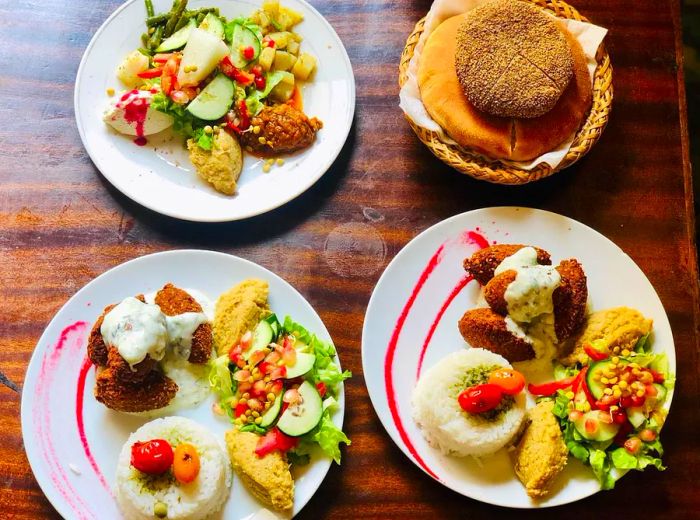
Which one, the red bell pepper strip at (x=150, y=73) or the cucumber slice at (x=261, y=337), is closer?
the cucumber slice at (x=261, y=337)

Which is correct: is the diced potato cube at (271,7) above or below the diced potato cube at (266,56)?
above

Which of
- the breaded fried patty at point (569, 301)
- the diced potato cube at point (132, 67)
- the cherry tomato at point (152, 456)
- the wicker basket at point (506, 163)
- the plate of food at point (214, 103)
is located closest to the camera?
the cherry tomato at point (152, 456)

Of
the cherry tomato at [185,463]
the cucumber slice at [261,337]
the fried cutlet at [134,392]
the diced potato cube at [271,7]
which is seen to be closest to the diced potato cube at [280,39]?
the diced potato cube at [271,7]

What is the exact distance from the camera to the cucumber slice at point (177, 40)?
3.60 meters

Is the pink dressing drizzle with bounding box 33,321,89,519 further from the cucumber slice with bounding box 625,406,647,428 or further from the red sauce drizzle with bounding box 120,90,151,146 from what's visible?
the cucumber slice with bounding box 625,406,647,428

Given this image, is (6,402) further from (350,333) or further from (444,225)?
(444,225)

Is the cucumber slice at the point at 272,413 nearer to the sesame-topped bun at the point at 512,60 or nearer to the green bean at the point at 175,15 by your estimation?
the sesame-topped bun at the point at 512,60

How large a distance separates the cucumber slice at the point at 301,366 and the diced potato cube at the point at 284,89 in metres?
1.35

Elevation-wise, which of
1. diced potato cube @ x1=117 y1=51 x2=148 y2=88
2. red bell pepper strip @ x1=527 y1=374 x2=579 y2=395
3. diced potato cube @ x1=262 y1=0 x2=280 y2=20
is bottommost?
red bell pepper strip @ x1=527 y1=374 x2=579 y2=395

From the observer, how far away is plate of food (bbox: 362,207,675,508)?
10.1 ft

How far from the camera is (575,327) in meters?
3.23

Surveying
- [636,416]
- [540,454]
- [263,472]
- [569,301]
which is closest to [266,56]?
[569,301]

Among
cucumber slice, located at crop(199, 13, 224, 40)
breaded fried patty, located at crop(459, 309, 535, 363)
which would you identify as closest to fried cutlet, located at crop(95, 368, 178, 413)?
breaded fried patty, located at crop(459, 309, 535, 363)

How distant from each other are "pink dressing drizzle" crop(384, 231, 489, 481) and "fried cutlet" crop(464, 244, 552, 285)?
4.5 inches
